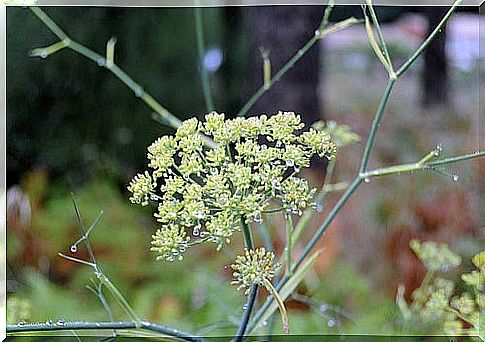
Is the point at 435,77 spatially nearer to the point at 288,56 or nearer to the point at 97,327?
the point at 288,56

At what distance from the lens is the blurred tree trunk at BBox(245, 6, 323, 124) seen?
0.73 m

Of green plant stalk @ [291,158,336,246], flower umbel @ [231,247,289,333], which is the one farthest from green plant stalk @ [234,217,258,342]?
green plant stalk @ [291,158,336,246]

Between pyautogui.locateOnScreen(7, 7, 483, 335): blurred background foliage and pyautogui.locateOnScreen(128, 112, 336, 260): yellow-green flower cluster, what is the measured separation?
0.55 ft

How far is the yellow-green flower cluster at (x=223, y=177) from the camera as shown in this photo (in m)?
0.43

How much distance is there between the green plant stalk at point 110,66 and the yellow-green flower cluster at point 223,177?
0.74ft

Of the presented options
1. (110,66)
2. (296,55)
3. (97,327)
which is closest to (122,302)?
(97,327)

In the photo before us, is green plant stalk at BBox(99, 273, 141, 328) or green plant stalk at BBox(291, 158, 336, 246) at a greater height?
green plant stalk at BBox(291, 158, 336, 246)

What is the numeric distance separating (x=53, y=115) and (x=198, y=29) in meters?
0.21

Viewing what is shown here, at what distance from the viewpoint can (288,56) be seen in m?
0.86

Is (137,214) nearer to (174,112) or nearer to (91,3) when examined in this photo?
(174,112)

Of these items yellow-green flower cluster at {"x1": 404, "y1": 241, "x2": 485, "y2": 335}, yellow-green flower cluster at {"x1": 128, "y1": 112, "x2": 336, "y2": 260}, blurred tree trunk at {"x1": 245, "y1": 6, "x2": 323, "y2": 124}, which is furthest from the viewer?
blurred tree trunk at {"x1": 245, "y1": 6, "x2": 323, "y2": 124}

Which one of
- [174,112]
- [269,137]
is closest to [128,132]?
[174,112]

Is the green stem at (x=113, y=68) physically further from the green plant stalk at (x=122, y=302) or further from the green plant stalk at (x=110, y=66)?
the green plant stalk at (x=122, y=302)

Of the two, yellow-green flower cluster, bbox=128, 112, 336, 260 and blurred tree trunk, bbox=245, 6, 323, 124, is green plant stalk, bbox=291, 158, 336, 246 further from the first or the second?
Answer: yellow-green flower cluster, bbox=128, 112, 336, 260
